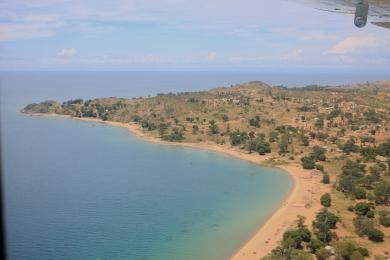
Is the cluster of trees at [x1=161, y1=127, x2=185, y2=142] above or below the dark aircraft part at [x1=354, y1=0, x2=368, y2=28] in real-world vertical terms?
below

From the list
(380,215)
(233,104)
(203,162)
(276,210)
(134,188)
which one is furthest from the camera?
(233,104)

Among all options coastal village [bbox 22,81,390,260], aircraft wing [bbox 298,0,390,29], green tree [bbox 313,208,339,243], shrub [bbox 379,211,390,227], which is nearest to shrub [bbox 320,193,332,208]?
coastal village [bbox 22,81,390,260]

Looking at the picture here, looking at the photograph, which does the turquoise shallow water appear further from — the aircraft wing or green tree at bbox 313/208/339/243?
the aircraft wing

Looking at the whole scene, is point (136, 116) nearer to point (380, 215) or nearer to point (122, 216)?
point (122, 216)

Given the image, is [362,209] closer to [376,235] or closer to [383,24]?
[376,235]

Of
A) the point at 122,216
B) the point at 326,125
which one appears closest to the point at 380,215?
the point at 122,216

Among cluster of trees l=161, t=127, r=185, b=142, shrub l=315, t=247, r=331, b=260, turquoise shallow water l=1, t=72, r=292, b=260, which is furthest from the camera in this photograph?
cluster of trees l=161, t=127, r=185, b=142

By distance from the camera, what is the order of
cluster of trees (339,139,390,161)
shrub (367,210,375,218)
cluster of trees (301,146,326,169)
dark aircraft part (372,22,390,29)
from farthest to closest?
1. cluster of trees (339,139,390,161)
2. cluster of trees (301,146,326,169)
3. shrub (367,210,375,218)
4. dark aircraft part (372,22,390,29)
